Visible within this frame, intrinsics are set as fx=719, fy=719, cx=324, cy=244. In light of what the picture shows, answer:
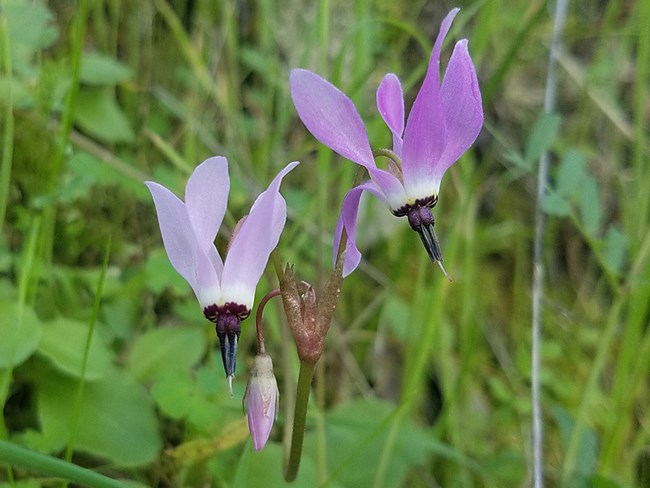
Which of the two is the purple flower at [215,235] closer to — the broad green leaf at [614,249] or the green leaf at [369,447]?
the green leaf at [369,447]

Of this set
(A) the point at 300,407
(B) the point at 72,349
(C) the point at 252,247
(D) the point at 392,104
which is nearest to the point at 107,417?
(B) the point at 72,349

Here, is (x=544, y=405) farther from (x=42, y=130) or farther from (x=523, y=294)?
(x=42, y=130)

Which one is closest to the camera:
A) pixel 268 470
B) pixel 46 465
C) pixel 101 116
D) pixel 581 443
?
pixel 46 465

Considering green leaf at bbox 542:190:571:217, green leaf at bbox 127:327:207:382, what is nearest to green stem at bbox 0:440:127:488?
green leaf at bbox 127:327:207:382

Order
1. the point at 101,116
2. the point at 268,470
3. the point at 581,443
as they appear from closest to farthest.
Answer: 1. the point at 268,470
2. the point at 581,443
3. the point at 101,116

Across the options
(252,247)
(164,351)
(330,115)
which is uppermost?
(330,115)

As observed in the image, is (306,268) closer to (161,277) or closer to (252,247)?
(161,277)
